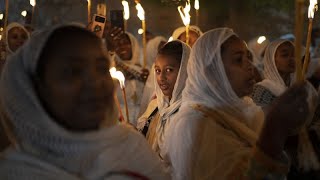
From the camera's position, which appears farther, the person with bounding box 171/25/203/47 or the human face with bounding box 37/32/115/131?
the person with bounding box 171/25/203/47

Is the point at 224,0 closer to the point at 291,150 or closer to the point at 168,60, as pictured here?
the point at 168,60

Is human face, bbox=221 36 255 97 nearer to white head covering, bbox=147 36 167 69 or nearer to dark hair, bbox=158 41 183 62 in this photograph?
dark hair, bbox=158 41 183 62

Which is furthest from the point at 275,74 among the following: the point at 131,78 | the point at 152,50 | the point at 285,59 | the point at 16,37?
the point at 16,37

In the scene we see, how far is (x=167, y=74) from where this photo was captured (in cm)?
360

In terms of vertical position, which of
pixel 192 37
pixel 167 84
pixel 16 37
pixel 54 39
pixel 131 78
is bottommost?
pixel 131 78

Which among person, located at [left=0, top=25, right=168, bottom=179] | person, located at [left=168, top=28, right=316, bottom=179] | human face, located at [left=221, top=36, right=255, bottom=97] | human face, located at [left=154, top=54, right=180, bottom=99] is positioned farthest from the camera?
human face, located at [left=154, top=54, right=180, bottom=99]

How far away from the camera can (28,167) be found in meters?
1.84

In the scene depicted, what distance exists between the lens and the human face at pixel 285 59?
201 inches

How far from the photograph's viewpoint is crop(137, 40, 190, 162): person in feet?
11.3

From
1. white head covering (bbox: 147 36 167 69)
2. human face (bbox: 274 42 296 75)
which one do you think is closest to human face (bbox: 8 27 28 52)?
white head covering (bbox: 147 36 167 69)

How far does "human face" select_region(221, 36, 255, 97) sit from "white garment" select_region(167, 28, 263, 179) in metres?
0.03

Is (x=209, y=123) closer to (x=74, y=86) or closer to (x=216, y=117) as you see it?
(x=216, y=117)

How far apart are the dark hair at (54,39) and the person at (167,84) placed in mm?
1503

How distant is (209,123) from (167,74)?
89cm
